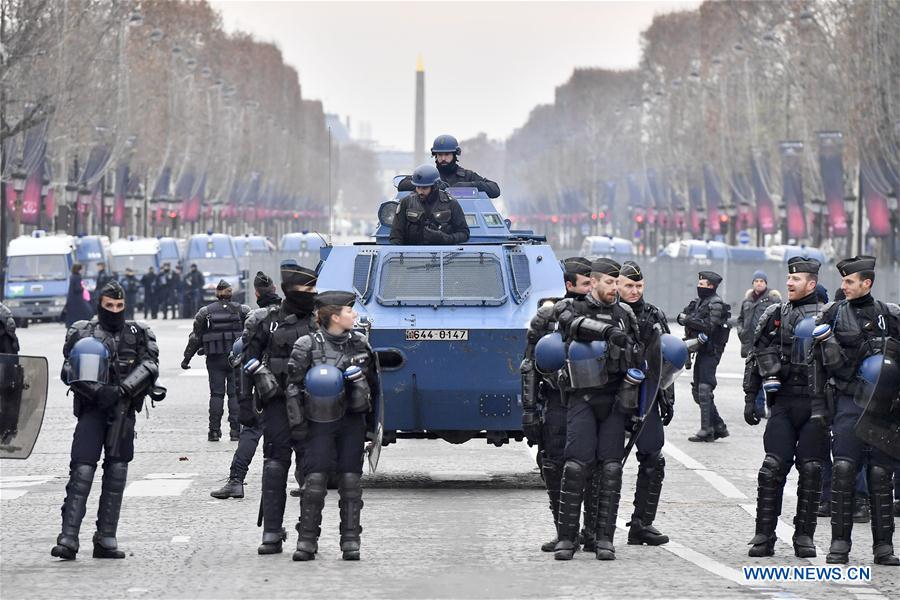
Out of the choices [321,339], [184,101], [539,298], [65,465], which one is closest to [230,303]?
[65,465]

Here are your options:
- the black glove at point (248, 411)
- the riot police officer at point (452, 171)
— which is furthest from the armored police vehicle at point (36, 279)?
the black glove at point (248, 411)

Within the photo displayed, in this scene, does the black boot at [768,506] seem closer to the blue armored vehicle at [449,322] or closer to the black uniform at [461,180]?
the blue armored vehicle at [449,322]

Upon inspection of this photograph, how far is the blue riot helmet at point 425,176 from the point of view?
17703 millimetres

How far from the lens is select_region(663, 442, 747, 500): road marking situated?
16.0 m

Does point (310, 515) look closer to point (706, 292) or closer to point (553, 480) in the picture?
point (553, 480)

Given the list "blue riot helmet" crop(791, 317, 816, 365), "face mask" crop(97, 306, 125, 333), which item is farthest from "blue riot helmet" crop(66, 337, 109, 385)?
"blue riot helmet" crop(791, 317, 816, 365)

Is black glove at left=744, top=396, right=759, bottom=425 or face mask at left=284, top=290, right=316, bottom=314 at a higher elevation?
face mask at left=284, top=290, right=316, bottom=314

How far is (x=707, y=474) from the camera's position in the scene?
57.9 feet

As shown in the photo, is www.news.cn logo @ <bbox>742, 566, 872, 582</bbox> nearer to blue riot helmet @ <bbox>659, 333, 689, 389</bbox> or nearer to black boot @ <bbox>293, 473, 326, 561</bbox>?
blue riot helmet @ <bbox>659, 333, 689, 389</bbox>

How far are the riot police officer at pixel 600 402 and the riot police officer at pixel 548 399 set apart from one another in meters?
0.66

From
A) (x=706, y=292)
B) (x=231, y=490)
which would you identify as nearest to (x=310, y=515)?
(x=231, y=490)

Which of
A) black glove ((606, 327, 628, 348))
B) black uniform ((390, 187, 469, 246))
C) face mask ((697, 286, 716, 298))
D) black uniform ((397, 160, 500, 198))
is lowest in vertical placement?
face mask ((697, 286, 716, 298))

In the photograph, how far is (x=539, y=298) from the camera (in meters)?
17.2

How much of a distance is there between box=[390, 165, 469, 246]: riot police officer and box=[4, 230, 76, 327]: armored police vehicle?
33.5m
